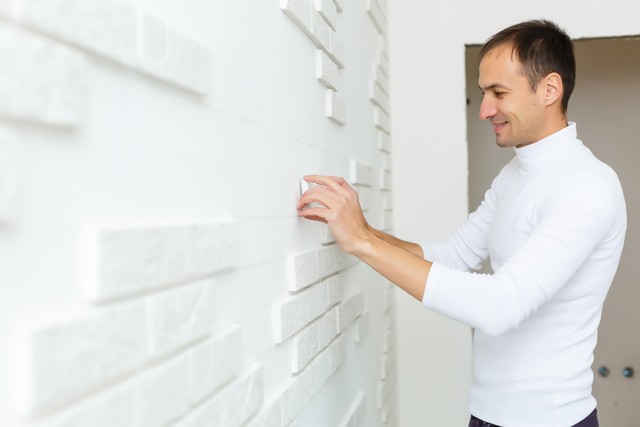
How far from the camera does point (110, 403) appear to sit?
0.60 m

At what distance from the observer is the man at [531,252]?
123 cm

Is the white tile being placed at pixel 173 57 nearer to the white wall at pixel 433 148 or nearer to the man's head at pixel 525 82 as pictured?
the man's head at pixel 525 82

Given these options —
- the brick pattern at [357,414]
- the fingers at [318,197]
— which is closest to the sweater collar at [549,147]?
the fingers at [318,197]

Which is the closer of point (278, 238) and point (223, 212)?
point (223, 212)

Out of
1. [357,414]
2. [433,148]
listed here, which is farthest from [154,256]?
[433,148]

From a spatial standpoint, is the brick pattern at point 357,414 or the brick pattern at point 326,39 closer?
the brick pattern at point 326,39

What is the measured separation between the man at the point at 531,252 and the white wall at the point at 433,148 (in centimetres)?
81

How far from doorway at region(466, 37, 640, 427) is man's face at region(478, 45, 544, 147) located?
1832mm

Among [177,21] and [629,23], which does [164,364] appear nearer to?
[177,21]

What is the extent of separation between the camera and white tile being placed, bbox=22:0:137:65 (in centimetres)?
52

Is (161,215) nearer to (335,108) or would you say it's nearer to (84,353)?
(84,353)

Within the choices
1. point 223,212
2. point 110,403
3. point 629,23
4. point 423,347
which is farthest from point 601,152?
point 110,403

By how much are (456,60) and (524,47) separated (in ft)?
3.19

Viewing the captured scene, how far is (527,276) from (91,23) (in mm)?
927
